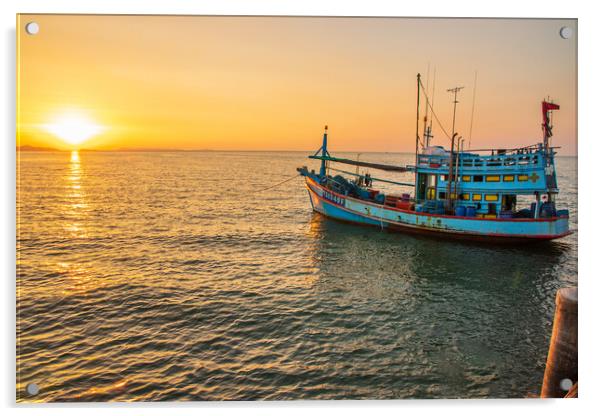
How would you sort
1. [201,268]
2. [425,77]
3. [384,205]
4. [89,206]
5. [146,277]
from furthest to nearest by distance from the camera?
[89,206] < [384,205] < [201,268] < [146,277] < [425,77]

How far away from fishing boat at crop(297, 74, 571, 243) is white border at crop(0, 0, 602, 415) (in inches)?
323

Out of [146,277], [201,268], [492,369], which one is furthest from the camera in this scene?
→ [201,268]

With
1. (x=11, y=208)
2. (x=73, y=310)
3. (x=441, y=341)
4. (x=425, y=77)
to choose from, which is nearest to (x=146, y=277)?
(x=73, y=310)

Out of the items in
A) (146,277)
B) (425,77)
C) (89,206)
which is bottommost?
(146,277)

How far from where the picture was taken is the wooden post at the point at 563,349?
5.70 metres

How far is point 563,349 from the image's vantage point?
234 inches

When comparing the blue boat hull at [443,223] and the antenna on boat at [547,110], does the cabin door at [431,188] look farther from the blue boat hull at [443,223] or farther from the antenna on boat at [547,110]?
the antenna on boat at [547,110]

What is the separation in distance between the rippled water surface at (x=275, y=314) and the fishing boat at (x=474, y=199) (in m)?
0.81

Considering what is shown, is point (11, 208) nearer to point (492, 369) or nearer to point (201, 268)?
point (201, 268)

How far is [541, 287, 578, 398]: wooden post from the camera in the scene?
570 centimetres

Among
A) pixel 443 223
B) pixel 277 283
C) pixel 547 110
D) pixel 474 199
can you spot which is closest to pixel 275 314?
pixel 277 283

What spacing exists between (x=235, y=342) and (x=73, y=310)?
425 centimetres
